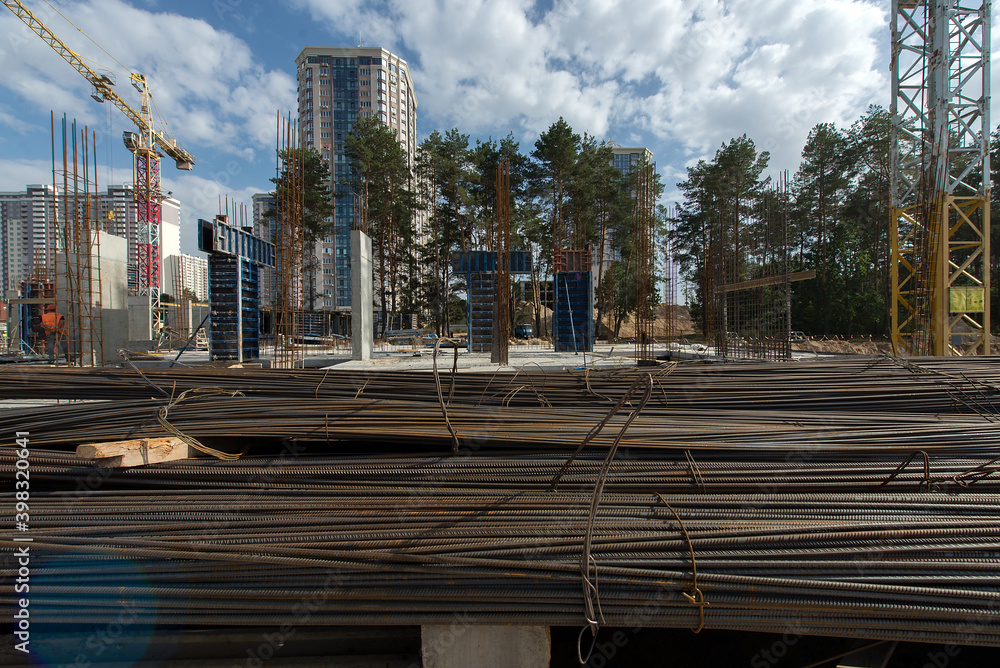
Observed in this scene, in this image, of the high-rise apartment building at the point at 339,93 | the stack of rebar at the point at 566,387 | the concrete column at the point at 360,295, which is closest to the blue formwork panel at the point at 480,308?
the concrete column at the point at 360,295

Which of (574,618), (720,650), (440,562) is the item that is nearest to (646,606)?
(574,618)

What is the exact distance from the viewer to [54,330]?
455 inches

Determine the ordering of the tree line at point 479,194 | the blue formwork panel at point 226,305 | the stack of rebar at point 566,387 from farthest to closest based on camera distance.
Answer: the tree line at point 479,194
the blue formwork panel at point 226,305
the stack of rebar at point 566,387

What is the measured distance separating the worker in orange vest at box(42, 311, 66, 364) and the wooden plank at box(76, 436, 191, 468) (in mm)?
10669

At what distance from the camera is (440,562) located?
6.48 feet

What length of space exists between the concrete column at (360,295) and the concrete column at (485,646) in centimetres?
956

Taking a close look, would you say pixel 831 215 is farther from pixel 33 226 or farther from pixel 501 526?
pixel 33 226

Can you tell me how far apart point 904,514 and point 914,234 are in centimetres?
1040

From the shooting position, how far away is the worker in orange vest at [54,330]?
10.8 meters

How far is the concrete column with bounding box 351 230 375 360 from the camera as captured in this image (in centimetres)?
1089

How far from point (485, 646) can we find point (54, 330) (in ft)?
49.9

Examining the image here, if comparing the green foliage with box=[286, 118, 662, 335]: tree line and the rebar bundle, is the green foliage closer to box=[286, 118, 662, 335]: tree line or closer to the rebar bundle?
box=[286, 118, 662, 335]: tree line

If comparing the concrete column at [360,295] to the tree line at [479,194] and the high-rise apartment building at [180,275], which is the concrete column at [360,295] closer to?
the tree line at [479,194]

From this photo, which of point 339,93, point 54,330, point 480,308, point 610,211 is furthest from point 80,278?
point 339,93
